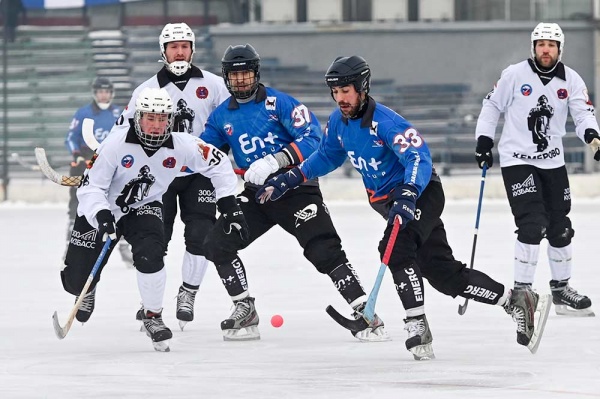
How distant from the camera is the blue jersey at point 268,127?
648 cm

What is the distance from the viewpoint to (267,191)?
6.25m

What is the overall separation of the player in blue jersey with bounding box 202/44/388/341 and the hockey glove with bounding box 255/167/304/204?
137 mm

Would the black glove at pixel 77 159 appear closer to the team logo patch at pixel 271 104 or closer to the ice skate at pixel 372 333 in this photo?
the team logo patch at pixel 271 104

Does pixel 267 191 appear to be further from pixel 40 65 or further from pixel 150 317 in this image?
pixel 40 65

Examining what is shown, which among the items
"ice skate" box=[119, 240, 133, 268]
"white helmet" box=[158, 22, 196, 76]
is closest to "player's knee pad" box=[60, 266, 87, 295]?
"white helmet" box=[158, 22, 196, 76]

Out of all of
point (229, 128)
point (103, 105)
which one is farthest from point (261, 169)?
point (103, 105)

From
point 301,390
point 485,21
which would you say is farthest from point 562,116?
point 485,21

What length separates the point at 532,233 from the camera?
7.07m

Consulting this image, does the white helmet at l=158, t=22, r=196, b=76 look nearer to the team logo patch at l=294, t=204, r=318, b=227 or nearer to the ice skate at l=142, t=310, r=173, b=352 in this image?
the team logo patch at l=294, t=204, r=318, b=227

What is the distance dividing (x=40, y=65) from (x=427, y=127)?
5.94m

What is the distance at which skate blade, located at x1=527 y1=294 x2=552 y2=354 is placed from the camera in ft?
18.7

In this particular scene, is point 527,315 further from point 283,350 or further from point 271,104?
point 271,104

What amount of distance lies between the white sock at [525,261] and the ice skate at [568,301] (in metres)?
0.21

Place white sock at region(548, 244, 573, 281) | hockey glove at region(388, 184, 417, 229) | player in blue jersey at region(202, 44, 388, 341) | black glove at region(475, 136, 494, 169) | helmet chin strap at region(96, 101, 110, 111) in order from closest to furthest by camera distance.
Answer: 1. hockey glove at region(388, 184, 417, 229)
2. player in blue jersey at region(202, 44, 388, 341)
3. black glove at region(475, 136, 494, 169)
4. white sock at region(548, 244, 573, 281)
5. helmet chin strap at region(96, 101, 110, 111)
